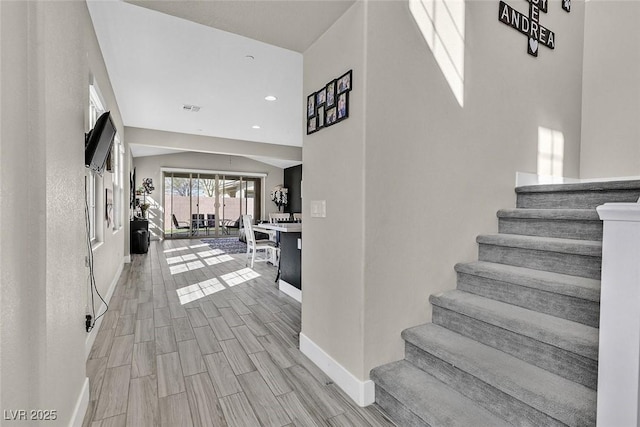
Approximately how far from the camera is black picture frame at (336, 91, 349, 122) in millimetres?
1901

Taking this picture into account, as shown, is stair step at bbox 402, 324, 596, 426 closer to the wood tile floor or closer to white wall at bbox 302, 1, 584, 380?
white wall at bbox 302, 1, 584, 380

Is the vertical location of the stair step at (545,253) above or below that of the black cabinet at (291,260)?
above

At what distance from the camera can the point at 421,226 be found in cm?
199

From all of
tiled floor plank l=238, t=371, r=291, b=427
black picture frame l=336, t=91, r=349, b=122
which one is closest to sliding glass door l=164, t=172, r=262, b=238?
tiled floor plank l=238, t=371, r=291, b=427

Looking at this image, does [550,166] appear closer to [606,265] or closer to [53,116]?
[606,265]

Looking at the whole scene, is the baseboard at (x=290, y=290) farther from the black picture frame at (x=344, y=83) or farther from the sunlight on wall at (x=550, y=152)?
the sunlight on wall at (x=550, y=152)

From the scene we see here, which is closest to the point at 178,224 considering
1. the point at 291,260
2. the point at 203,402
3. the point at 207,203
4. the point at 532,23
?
the point at 207,203

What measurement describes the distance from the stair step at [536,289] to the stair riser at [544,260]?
1.6 inches

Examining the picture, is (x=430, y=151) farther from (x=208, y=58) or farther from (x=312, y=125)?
(x=208, y=58)

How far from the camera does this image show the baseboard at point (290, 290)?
12.3ft

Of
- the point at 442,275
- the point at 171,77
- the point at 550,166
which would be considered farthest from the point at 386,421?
the point at 171,77

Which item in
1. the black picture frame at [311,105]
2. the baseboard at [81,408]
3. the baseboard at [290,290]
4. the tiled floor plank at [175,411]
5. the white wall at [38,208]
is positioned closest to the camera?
the white wall at [38,208]

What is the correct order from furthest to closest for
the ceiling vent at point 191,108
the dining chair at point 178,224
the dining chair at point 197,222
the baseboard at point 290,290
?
the dining chair at point 197,222
the dining chair at point 178,224
the ceiling vent at point 191,108
the baseboard at point 290,290

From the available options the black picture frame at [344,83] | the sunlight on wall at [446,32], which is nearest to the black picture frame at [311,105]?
the black picture frame at [344,83]
